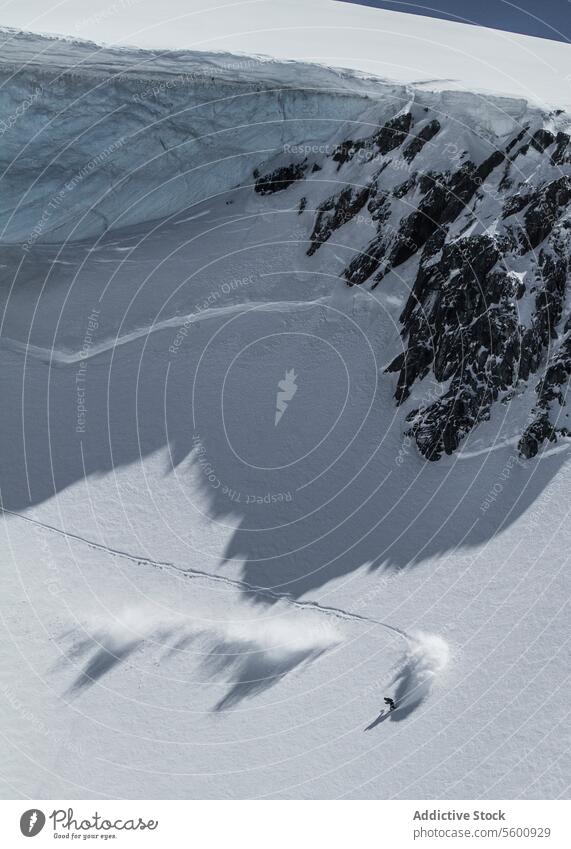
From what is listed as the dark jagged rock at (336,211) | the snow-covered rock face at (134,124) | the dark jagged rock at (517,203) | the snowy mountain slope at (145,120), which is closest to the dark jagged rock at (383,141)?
the snowy mountain slope at (145,120)

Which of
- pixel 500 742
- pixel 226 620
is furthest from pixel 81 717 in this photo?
pixel 500 742

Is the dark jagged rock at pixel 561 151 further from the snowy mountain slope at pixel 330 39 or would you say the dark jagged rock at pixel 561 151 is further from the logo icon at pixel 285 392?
the logo icon at pixel 285 392

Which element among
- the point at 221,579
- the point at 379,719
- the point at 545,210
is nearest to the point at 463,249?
the point at 545,210

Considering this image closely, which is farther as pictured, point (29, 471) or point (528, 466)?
point (29, 471)

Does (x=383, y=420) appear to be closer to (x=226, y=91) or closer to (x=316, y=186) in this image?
(x=316, y=186)

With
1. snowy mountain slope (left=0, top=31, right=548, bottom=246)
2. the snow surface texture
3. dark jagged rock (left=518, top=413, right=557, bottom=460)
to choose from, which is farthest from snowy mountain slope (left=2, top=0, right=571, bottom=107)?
dark jagged rock (left=518, top=413, right=557, bottom=460)
